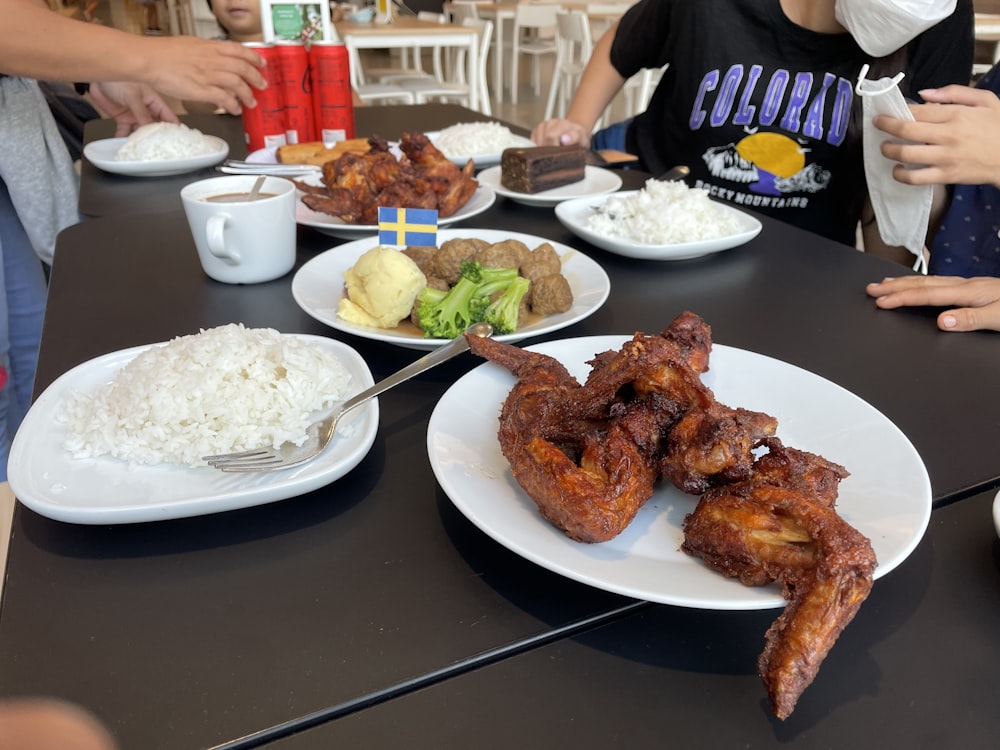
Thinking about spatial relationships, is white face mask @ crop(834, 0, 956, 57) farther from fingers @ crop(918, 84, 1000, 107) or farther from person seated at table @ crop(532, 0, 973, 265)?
fingers @ crop(918, 84, 1000, 107)

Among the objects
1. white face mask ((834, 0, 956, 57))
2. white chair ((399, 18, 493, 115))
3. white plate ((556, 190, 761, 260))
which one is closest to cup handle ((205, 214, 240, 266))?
white plate ((556, 190, 761, 260))

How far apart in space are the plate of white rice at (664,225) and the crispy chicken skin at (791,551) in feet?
2.79

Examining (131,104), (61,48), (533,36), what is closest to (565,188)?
(61,48)

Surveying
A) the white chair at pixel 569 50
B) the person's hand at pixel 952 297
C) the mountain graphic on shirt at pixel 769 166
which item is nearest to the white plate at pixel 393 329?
the person's hand at pixel 952 297

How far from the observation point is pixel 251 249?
135 cm

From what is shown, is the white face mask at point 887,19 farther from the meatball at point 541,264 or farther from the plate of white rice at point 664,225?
the meatball at point 541,264

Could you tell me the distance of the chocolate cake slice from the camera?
1.87m

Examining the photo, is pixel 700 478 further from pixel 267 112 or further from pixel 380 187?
pixel 267 112

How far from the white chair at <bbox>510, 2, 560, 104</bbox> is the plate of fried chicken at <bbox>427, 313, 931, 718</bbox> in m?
7.79

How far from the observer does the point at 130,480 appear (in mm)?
774

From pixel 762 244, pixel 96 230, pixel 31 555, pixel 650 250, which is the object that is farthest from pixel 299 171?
pixel 31 555

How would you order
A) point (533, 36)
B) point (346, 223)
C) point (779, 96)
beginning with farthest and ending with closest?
point (533, 36)
point (779, 96)
point (346, 223)

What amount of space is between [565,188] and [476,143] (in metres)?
0.47

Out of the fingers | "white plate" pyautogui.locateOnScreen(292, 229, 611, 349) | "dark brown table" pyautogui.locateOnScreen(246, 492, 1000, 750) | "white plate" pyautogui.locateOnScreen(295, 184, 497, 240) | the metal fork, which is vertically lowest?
"dark brown table" pyautogui.locateOnScreen(246, 492, 1000, 750)
